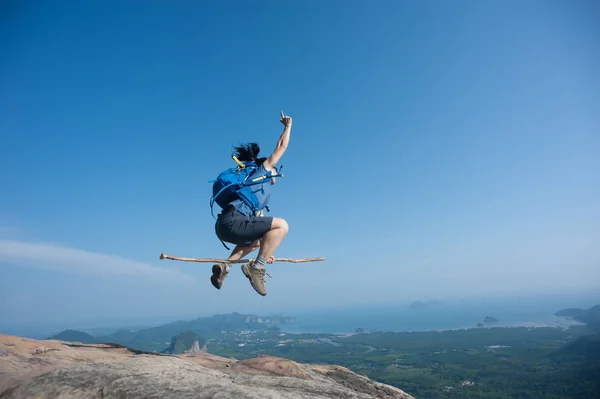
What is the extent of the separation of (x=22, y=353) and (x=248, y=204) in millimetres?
4649

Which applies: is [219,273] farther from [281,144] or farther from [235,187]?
[281,144]

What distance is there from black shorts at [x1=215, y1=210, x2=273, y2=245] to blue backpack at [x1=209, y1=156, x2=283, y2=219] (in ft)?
0.95

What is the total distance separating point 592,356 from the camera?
11131 centimetres

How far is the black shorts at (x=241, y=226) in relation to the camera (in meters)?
5.85

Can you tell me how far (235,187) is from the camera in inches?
235

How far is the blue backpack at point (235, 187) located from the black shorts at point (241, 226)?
0.95 feet

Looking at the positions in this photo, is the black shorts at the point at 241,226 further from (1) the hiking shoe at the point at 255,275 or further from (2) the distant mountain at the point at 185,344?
(2) the distant mountain at the point at 185,344

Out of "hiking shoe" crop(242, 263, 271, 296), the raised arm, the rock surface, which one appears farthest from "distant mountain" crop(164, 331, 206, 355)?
the rock surface

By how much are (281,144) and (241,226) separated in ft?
6.95

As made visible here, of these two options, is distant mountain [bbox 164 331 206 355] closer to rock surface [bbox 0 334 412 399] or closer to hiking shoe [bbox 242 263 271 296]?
hiking shoe [bbox 242 263 271 296]

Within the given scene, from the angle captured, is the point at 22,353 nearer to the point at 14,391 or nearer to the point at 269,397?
the point at 14,391

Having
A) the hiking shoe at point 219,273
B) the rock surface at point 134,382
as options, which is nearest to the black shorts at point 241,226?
the hiking shoe at point 219,273

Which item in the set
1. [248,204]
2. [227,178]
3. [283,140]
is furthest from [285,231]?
[283,140]

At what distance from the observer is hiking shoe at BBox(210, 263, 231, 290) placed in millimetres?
6512
